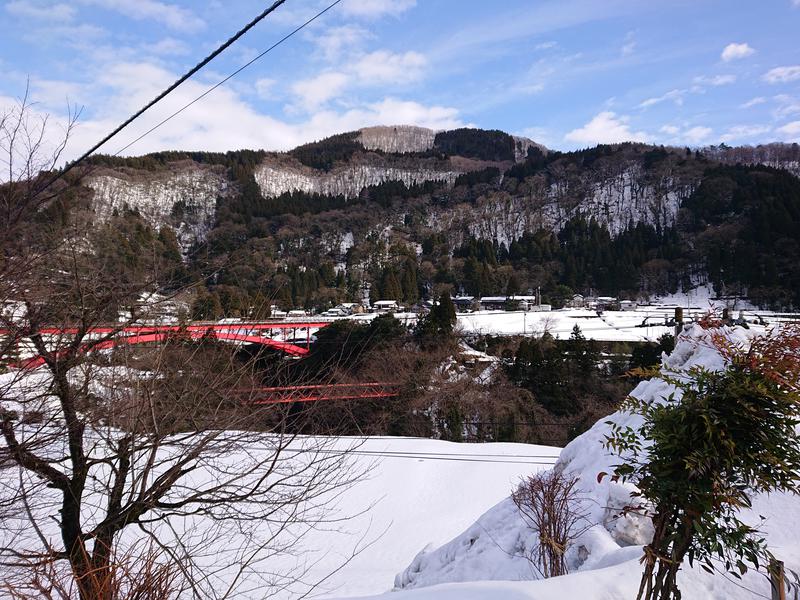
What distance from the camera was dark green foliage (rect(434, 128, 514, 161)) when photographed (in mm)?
129625

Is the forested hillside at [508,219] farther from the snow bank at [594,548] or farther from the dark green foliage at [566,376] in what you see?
the snow bank at [594,548]

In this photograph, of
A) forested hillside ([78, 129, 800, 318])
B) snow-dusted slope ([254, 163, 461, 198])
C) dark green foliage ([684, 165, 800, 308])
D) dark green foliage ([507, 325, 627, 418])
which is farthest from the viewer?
snow-dusted slope ([254, 163, 461, 198])

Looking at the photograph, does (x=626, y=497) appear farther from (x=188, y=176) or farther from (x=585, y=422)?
(x=188, y=176)

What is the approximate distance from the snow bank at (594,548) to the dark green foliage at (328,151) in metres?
110

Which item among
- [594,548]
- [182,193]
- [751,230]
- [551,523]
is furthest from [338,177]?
[594,548]

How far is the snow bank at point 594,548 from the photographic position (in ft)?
8.21

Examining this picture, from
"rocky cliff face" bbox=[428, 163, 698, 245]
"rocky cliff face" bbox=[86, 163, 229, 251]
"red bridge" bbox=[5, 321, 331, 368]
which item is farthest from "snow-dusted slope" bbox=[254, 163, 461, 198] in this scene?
"red bridge" bbox=[5, 321, 331, 368]

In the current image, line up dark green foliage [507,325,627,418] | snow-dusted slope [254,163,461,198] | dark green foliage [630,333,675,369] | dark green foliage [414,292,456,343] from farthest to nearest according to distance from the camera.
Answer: snow-dusted slope [254,163,461,198] < dark green foliage [414,292,456,343] < dark green foliage [507,325,627,418] < dark green foliage [630,333,675,369]

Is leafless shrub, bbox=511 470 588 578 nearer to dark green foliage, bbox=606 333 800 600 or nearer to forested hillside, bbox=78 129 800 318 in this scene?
dark green foliage, bbox=606 333 800 600

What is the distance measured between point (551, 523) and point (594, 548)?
0.43m

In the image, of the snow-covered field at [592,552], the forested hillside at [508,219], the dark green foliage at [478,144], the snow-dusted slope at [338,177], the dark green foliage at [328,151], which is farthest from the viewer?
the dark green foliage at [478,144]

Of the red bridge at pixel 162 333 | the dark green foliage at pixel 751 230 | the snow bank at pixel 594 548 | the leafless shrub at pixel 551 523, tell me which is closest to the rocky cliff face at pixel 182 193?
the dark green foliage at pixel 751 230

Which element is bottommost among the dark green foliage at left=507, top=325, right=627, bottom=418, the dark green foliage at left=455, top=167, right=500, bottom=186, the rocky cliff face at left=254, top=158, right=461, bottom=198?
the dark green foliage at left=507, top=325, right=627, bottom=418

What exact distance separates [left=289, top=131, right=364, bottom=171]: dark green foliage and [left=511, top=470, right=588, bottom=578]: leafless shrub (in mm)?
111030
